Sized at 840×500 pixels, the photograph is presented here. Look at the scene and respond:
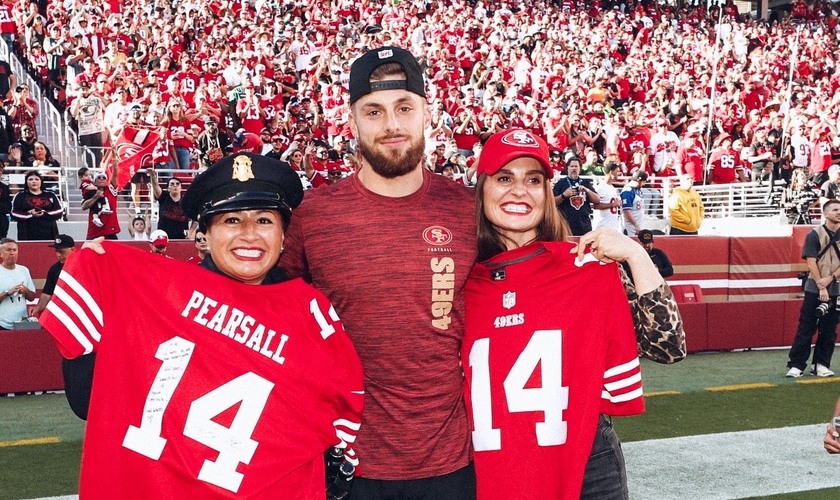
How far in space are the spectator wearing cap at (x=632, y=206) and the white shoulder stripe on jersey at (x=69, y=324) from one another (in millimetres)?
12621

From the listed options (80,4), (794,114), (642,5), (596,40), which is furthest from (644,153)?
(642,5)

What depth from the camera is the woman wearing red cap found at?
2988mm

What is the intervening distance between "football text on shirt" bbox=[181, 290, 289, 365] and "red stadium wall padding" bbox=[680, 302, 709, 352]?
9.66 metres

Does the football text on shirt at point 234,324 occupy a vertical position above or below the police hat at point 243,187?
below

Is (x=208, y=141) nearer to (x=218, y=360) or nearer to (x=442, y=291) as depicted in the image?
(x=442, y=291)

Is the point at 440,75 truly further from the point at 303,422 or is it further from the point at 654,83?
the point at 303,422

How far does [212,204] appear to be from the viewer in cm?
276

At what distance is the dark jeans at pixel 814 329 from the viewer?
9.88 metres

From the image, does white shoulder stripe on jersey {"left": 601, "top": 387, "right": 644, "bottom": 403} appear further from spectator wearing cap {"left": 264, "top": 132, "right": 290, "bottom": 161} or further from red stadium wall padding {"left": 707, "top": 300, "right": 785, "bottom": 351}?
spectator wearing cap {"left": 264, "top": 132, "right": 290, "bottom": 161}

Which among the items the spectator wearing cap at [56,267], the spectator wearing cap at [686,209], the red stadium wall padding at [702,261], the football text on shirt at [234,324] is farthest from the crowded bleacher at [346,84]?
the football text on shirt at [234,324]

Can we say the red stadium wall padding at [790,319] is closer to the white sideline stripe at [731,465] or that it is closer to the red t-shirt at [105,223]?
the white sideline stripe at [731,465]

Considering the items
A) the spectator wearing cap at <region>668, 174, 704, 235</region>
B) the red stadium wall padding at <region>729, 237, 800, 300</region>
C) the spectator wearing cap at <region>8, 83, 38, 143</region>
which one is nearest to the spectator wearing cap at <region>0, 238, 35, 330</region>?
the spectator wearing cap at <region>8, 83, 38, 143</region>

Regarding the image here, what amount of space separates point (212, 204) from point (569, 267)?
49.3 inches

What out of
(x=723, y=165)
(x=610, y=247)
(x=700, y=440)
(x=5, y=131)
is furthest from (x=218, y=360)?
(x=723, y=165)
